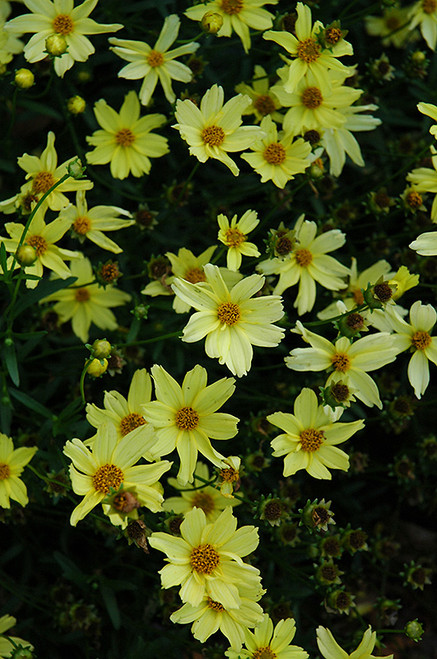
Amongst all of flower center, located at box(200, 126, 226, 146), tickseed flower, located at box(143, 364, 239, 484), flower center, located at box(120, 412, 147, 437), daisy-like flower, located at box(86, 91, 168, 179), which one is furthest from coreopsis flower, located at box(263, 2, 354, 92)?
flower center, located at box(120, 412, 147, 437)

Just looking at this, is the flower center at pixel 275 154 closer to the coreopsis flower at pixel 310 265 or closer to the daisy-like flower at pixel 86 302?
the coreopsis flower at pixel 310 265

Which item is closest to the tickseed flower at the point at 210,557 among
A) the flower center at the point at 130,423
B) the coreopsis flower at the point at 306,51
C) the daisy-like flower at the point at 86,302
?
the flower center at the point at 130,423

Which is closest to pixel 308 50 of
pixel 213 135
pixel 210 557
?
pixel 213 135

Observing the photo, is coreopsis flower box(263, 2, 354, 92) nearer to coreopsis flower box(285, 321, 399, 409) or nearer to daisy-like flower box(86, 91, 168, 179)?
daisy-like flower box(86, 91, 168, 179)

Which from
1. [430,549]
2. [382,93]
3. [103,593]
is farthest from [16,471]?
[382,93]

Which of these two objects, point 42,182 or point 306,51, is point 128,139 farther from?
point 306,51
